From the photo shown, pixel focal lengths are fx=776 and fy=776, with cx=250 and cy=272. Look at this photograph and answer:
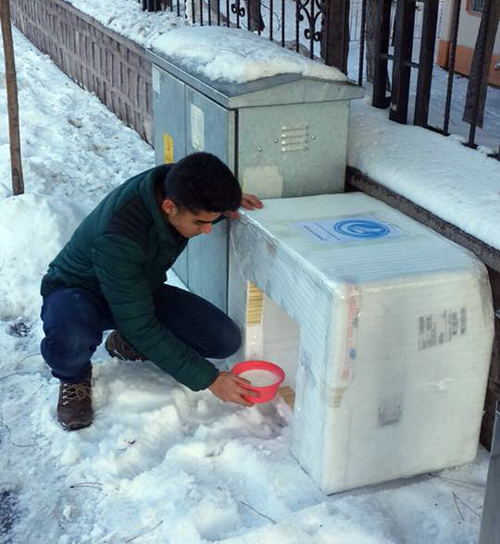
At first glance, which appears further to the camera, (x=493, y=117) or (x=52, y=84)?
(x=52, y=84)

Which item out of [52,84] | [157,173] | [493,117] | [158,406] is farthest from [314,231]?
[52,84]

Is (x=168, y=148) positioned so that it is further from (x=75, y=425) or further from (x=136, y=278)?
(x=75, y=425)

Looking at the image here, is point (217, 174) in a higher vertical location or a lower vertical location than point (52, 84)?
higher

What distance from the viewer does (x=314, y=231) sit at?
2.88m

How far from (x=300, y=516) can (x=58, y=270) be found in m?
1.42

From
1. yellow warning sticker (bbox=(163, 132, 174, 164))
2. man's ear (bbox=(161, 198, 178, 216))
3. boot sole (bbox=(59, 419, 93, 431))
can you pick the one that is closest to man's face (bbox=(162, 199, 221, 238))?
man's ear (bbox=(161, 198, 178, 216))

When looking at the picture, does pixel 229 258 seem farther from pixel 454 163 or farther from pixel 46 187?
pixel 46 187

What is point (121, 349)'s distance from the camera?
3498 mm

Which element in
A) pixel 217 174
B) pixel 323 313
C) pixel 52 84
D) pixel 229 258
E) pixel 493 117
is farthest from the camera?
pixel 52 84

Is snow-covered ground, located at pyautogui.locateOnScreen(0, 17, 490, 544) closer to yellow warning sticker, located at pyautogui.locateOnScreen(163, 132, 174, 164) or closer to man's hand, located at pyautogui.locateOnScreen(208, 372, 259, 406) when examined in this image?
man's hand, located at pyautogui.locateOnScreen(208, 372, 259, 406)

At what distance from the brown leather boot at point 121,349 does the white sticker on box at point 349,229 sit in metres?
1.01

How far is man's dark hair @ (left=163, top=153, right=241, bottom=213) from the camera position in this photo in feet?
8.68

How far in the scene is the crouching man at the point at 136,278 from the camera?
271 cm

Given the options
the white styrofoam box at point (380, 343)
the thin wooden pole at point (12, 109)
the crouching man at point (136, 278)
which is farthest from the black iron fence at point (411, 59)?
the thin wooden pole at point (12, 109)
